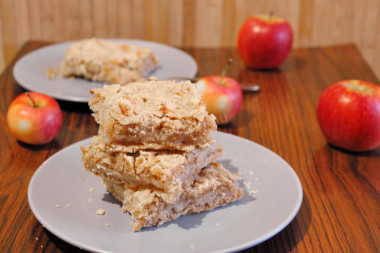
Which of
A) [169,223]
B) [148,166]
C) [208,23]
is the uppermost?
[148,166]

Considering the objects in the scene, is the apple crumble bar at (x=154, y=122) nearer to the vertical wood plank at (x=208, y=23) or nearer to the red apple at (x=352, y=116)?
the red apple at (x=352, y=116)

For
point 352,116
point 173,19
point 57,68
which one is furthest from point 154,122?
point 173,19

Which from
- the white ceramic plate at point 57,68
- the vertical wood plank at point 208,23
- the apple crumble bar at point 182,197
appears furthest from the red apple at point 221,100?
the vertical wood plank at point 208,23

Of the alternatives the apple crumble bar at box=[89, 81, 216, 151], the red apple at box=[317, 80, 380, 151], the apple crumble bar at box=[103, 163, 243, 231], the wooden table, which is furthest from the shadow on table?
the red apple at box=[317, 80, 380, 151]

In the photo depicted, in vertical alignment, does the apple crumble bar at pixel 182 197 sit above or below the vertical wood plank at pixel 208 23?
above

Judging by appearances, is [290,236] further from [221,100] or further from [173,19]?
[173,19]
